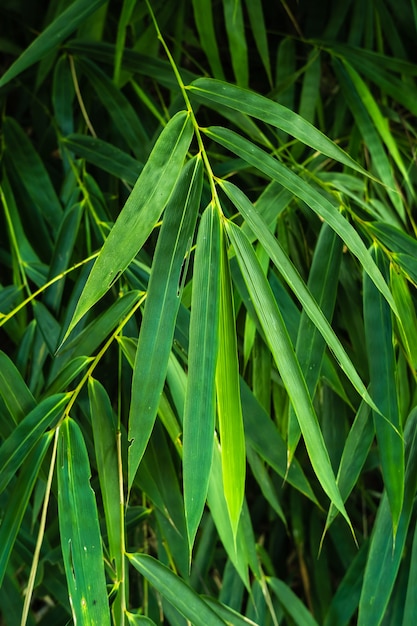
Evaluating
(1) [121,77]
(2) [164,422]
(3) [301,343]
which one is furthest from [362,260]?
(1) [121,77]

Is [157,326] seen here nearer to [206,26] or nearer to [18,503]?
[18,503]

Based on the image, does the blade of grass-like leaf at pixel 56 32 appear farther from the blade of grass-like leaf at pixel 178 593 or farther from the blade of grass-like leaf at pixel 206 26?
the blade of grass-like leaf at pixel 178 593

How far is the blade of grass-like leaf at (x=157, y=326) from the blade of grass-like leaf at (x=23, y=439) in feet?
0.34

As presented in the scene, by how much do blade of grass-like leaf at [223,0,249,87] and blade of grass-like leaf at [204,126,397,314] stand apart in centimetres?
28

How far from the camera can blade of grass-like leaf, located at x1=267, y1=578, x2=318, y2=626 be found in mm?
771

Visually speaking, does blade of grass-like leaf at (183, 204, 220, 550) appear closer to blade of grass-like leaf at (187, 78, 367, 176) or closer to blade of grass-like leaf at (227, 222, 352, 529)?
blade of grass-like leaf at (227, 222, 352, 529)

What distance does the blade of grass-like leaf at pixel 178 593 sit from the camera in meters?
0.59

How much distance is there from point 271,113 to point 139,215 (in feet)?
0.47

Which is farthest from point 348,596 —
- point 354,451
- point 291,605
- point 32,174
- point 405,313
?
point 32,174

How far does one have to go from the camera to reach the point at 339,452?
77 centimetres

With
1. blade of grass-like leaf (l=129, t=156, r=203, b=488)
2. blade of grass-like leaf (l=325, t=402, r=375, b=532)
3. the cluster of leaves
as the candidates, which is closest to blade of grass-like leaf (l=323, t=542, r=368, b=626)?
the cluster of leaves

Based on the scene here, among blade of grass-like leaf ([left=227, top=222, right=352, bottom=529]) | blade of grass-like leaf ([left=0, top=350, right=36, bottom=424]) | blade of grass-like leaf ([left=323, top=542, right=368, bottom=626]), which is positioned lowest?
blade of grass-like leaf ([left=323, top=542, right=368, bottom=626])

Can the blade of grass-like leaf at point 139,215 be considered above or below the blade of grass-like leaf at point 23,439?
above

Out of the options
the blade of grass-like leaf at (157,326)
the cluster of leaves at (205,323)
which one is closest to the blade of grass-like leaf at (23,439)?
the cluster of leaves at (205,323)
